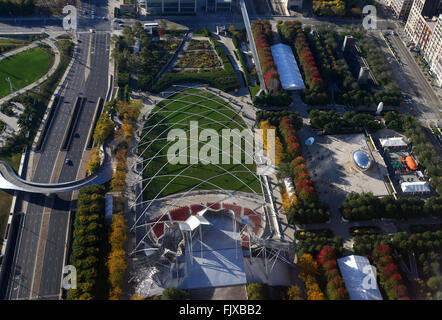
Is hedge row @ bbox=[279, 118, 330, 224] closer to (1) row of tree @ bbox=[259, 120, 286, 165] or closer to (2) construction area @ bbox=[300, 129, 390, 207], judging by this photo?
(1) row of tree @ bbox=[259, 120, 286, 165]

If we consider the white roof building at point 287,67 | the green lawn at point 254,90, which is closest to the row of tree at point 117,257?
the green lawn at point 254,90

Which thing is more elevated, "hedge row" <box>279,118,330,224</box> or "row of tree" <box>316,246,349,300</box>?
"hedge row" <box>279,118,330,224</box>

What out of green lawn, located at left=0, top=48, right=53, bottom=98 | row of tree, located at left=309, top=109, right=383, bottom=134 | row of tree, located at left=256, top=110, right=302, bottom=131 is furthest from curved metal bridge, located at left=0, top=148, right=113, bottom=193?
row of tree, located at left=309, top=109, right=383, bottom=134

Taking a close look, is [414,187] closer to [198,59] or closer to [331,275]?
[331,275]

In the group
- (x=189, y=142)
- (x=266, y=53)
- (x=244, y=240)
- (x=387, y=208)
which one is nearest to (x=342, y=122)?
(x=387, y=208)

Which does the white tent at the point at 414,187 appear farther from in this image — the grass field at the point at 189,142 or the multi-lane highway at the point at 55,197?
the multi-lane highway at the point at 55,197

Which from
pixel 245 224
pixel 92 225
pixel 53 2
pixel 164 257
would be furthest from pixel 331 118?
pixel 53 2
